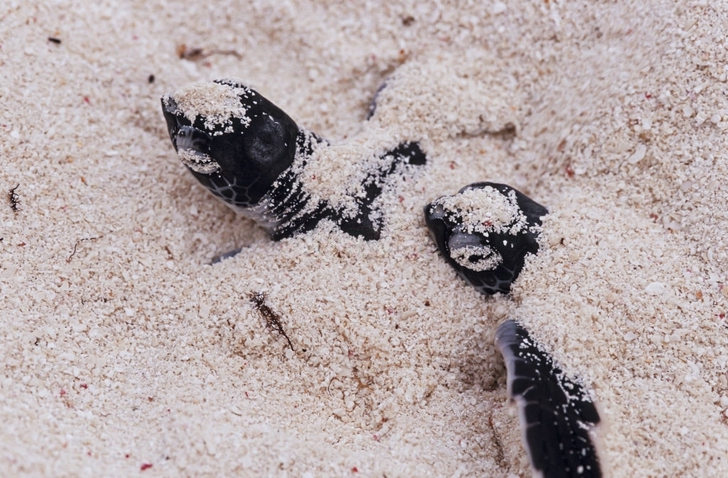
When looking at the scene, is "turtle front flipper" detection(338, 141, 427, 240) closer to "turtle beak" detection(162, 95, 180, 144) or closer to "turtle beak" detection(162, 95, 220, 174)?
"turtle beak" detection(162, 95, 220, 174)

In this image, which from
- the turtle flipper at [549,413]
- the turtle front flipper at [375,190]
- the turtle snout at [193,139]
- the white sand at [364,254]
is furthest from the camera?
the turtle front flipper at [375,190]

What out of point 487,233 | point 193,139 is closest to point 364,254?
point 487,233

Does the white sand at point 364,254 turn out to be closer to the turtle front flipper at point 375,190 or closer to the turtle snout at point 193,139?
the turtle front flipper at point 375,190

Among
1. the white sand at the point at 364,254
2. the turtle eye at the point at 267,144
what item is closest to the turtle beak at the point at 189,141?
the turtle eye at the point at 267,144

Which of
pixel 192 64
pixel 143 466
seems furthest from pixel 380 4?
pixel 143 466

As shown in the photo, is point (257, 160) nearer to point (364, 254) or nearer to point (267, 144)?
point (267, 144)

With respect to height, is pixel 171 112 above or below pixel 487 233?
below

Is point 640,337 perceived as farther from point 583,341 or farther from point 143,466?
point 143,466
